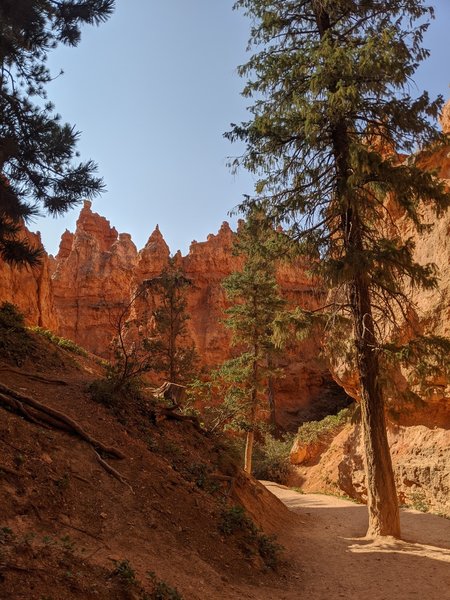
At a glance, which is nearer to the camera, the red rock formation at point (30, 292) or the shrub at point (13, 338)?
the shrub at point (13, 338)

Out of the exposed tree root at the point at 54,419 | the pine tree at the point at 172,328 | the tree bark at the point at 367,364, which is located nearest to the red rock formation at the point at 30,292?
the pine tree at the point at 172,328

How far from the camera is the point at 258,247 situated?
10359mm

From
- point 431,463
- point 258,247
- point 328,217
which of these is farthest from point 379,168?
point 431,463

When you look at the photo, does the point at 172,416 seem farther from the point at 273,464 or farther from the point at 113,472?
the point at 273,464

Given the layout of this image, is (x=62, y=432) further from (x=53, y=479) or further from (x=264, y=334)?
(x=264, y=334)

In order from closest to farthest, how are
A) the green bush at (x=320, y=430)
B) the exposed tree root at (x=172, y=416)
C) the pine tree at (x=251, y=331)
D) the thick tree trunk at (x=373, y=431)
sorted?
the thick tree trunk at (x=373, y=431), the exposed tree root at (x=172, y=416), the pine tree at (x=251, y=331), the green bush at (x=320, y=430)

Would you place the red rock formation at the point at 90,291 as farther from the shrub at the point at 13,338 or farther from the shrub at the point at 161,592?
the shrub at the point at 161,592

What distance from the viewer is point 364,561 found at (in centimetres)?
758

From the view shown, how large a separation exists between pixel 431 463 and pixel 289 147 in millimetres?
11405

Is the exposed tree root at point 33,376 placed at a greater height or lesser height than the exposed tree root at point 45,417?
greater

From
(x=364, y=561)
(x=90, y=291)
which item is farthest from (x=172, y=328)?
(x=90, y=291)

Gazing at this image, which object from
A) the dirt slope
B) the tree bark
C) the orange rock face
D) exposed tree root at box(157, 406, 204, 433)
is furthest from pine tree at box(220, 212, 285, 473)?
the orange rock face

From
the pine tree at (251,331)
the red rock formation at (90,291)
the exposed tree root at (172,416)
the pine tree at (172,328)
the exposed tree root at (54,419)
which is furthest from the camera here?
the red rock formation at (90,291)

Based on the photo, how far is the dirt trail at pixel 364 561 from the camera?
6.19 meters
